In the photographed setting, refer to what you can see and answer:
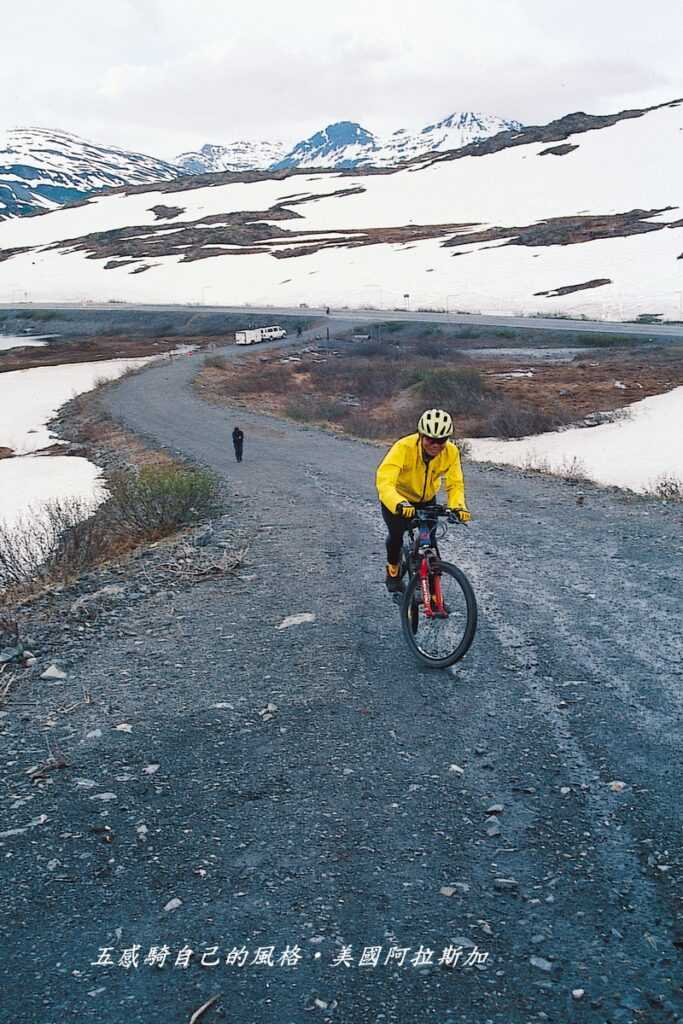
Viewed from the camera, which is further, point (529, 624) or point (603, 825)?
point (529, 624)

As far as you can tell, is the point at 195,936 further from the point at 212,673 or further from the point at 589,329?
the point at 589,329

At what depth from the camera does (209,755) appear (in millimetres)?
5594

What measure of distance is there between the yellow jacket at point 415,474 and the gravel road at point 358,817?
1.44 m

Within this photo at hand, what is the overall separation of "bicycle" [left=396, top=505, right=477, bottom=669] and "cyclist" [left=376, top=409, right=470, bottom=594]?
0.53 feet

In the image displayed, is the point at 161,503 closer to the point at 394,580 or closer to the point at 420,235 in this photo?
the point at 394,580

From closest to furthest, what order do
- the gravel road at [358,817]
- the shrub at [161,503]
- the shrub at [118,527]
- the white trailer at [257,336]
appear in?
the gravel road at [358,817] < the shrub at [118,527] < the shrub at [161,503] < the white trailer at [257,336]

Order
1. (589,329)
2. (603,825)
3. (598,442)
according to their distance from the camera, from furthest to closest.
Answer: (589,329) < (598,442) < (603,825)

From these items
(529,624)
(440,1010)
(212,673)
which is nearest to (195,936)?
(440,1010)

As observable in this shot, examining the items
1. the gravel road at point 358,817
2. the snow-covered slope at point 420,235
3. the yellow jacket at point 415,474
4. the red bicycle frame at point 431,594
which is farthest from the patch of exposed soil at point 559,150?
the red bicycle frame at point 431,594

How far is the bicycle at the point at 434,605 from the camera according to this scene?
665 centimetres

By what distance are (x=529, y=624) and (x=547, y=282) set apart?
221ft

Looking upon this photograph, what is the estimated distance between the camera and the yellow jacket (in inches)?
266

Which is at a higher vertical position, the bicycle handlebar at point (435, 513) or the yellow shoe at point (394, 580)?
the bicycle handlebar at point (435, 513)

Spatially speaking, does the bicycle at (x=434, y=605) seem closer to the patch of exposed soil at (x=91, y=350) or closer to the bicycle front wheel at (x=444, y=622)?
the bicycle front wheel at (x=444, y=622)
